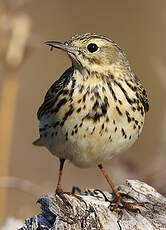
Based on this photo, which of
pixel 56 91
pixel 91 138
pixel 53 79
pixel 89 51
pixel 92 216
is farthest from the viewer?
pixel 53 79

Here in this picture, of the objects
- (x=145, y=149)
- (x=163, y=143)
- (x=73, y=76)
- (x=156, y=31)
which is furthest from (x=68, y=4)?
(x=73, y=76)

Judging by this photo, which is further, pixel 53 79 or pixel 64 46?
pixel 53 79

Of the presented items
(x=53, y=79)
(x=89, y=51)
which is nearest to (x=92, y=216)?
(x=89, y=51)

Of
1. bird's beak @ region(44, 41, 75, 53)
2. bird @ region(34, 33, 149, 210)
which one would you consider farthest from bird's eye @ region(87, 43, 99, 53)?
bird's beak @ region(44, 41, 75, 53)

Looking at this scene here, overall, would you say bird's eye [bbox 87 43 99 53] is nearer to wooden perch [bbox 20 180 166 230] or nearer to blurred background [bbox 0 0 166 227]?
blurred background [bbox 0 0 166 227]

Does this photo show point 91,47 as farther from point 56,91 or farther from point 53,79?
point 53,79

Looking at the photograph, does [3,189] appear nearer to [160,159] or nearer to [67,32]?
[160,159]
